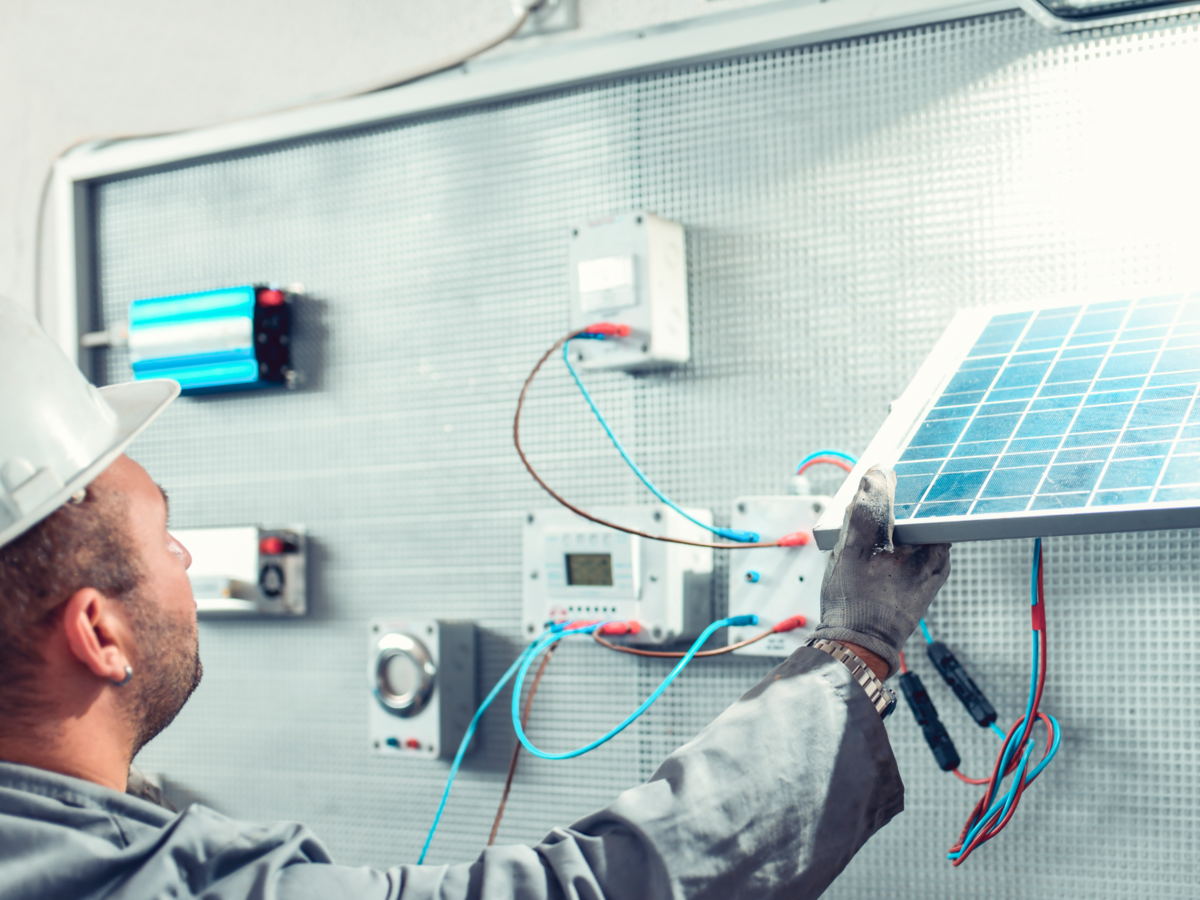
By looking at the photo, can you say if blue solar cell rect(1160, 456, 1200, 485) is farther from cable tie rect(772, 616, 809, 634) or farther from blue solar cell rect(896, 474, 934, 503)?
cable tie rect(772, 616, 809, 634)

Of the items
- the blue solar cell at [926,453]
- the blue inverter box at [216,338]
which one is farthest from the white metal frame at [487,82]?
the blue solar cell at [926,453]

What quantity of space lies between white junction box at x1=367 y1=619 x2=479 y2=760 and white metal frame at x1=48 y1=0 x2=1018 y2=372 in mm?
888

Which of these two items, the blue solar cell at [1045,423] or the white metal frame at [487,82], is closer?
the blue solar cell at [1045,423]

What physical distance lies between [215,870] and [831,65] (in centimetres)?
126

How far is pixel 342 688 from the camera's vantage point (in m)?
1.72

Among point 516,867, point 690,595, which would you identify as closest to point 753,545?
point 690,595

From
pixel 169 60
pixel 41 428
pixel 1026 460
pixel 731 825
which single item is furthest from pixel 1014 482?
pixel 169 60

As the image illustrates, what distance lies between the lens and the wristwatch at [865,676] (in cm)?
96

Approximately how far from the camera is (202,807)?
2.91ft

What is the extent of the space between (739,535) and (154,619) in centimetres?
75

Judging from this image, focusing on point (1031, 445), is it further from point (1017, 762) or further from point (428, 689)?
point (428, 689)

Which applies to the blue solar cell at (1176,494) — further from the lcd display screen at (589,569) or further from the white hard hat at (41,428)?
the white hard hat at (41,428)

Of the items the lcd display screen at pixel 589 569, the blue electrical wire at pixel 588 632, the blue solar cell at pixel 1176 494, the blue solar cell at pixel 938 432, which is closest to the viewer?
the blue solar cell at pixel 1176 494

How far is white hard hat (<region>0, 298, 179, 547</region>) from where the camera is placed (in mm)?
882
